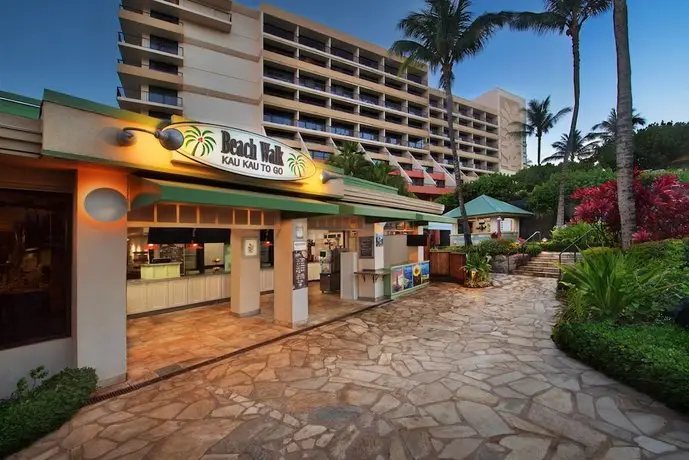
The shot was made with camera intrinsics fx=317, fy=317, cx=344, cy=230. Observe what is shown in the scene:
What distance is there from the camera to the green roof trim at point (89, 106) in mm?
3858

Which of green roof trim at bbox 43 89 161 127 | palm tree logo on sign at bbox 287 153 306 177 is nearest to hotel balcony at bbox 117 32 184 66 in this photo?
palm tree logo on sign at bbox 287 153 306 177

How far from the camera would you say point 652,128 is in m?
27.2

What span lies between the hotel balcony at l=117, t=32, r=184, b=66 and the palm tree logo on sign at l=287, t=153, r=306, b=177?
32.4 metres

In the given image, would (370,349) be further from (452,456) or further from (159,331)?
(159,331)

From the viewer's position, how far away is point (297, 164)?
712cm

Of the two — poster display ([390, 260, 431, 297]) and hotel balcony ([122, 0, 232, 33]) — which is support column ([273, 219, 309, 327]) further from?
hotel balcony ([122, 0, 232, 33])

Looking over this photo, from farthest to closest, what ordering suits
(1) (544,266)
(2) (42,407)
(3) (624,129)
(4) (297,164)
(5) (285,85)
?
(5) (285,85)
(1) (544,266)
(3) (624,129)
(4) (297,164)
(2) (42,407)

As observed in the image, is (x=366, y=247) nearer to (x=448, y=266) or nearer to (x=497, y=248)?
(x=448, y=266)

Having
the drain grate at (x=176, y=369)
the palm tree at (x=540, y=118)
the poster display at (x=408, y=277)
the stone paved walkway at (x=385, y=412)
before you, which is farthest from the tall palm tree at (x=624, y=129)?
the palm tree at (x=540, y=118)

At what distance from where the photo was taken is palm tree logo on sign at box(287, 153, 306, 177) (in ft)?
22.7

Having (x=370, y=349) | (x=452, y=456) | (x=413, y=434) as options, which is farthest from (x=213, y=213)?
(x=452, y=456)

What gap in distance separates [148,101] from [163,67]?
16.1 feet

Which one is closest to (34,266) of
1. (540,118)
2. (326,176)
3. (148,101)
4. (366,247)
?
(326,176)

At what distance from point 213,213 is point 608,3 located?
22273 mm
